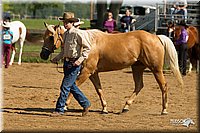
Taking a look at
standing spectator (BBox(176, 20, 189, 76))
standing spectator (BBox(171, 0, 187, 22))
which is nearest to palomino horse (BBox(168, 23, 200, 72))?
standing spectator (BBox(176, 20, 189, 76))

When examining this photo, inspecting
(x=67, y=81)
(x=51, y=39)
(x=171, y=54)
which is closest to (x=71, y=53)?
(x=67, y=81)

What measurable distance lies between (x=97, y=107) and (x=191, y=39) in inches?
319

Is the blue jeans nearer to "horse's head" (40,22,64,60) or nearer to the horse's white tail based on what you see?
"horse's head" (40,22,64,60)

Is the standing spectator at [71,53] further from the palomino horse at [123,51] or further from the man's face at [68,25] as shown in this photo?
the palomino horse at [123,51]

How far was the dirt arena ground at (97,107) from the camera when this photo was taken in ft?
26.3

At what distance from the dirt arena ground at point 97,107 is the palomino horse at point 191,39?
193cm

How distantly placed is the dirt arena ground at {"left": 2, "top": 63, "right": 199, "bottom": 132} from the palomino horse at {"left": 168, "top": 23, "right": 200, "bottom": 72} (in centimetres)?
193

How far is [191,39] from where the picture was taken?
17469 mm

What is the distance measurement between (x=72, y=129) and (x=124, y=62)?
7.30 feet

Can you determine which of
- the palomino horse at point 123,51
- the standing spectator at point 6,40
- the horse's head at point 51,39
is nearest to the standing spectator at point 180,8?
the standing spectator at point 6,40

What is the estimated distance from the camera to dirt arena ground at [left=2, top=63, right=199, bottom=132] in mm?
8023

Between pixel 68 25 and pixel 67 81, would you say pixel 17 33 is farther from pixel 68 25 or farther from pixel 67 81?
pixel 67 81

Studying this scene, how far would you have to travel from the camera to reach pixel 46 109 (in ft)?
31.9

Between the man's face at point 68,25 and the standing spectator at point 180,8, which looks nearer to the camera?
the man's face at point 68,25
